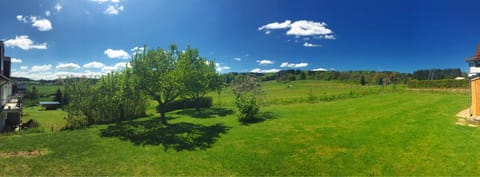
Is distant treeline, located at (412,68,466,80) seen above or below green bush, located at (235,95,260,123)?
above

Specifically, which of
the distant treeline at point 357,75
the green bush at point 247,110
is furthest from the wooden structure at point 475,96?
the distant treeline at point 357,75

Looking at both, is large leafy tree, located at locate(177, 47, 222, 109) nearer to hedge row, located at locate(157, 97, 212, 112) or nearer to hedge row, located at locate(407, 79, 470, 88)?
hedge row, located at locate(157, 97, 212, 112)

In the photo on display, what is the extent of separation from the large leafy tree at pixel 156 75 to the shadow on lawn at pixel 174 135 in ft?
8.50

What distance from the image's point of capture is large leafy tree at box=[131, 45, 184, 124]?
16.6m

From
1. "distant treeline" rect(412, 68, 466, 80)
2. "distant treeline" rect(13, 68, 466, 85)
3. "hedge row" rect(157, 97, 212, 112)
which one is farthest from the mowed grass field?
"distant treeline" rect(412, 68, 466, 80)

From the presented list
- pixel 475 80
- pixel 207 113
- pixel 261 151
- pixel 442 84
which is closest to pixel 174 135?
pixel 261 151

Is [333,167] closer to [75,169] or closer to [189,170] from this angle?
[189,170]

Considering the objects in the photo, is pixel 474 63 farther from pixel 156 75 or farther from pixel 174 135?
pixel 156 75

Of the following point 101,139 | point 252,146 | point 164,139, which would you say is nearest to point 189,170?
point 252,146

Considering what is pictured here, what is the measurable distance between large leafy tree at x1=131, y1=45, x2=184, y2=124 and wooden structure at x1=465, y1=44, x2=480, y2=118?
1961 centimetres

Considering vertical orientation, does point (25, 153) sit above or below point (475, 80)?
below

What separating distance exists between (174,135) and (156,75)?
15.0 ft

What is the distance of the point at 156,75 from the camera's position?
16.8 m

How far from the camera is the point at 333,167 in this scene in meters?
9.23
